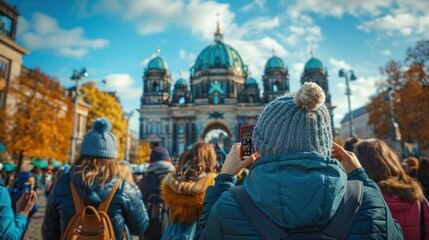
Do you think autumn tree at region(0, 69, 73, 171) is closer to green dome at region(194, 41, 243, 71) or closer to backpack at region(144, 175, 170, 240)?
backpack at region(144, 175, 170, 240)

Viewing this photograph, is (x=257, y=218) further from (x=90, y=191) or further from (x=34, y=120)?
(x=34, y=120)

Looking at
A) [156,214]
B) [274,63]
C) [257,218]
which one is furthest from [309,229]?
[274,63]

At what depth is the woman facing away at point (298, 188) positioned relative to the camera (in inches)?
52.6

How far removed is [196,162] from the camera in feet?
10.9

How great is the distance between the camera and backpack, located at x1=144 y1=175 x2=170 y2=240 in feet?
14.4

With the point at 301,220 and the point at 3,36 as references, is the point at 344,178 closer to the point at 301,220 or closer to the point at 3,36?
the point at 301,220

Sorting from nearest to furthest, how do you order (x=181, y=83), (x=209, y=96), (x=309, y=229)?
(x=309, y=229), (x=209, y=96), (x=181, y=83)

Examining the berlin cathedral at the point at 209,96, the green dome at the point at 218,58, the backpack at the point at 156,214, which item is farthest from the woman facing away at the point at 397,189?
the green dome at the point at 218,58

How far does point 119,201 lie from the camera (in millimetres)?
2998

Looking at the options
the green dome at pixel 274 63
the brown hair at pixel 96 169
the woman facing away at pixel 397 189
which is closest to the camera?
the woman facing away at pixel 397 189

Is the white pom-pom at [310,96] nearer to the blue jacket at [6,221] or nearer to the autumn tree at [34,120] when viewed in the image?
the blue jacket at [6,221]

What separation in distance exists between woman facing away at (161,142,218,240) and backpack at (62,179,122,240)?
65cm

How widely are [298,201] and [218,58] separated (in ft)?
194

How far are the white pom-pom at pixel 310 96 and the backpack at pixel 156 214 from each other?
11.9 ft
